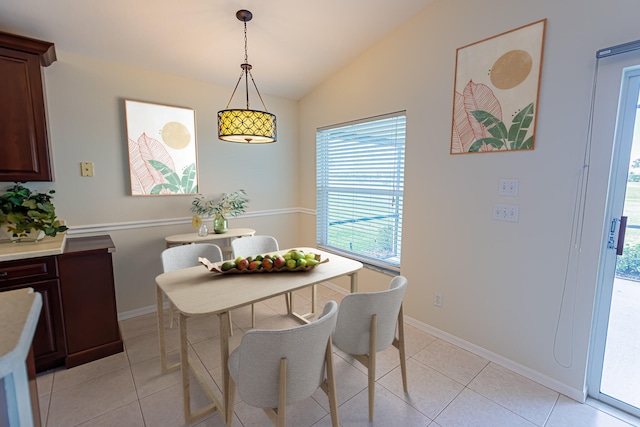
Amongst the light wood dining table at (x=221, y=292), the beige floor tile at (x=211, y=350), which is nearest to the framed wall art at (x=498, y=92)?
the light wood dining table at (x=221, y=292)

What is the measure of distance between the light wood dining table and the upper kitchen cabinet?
131cm

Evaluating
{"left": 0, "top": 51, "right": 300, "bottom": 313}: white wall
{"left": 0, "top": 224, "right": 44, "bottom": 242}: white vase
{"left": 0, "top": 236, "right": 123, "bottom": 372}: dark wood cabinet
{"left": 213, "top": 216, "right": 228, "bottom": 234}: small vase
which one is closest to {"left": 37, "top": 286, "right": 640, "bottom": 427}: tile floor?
{"left": 0, "top": 236, "right": 123, "bottom": 372}: dark wood cabinet

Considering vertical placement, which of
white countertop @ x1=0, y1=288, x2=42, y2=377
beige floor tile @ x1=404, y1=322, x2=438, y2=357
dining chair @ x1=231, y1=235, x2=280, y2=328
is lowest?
beige floor tile @ x1=404, y1=322, x2=438, y2=357

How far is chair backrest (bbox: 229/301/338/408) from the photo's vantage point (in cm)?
112

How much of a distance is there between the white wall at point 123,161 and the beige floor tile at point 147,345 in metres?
0.49

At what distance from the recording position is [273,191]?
3689mm

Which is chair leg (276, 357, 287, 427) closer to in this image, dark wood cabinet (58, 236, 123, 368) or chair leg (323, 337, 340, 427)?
chair leg (323, 337, 340, 427)

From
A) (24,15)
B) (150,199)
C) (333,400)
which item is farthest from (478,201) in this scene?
(24,15)

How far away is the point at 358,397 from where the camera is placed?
1.82 m

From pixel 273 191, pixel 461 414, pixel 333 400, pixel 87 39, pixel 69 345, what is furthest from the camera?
pixel 273 191

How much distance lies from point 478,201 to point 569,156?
58 cm

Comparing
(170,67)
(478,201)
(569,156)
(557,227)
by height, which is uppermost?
(170,67)

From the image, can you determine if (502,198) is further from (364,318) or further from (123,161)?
(123,161)

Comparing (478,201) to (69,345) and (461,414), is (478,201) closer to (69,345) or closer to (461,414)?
(461,414)
